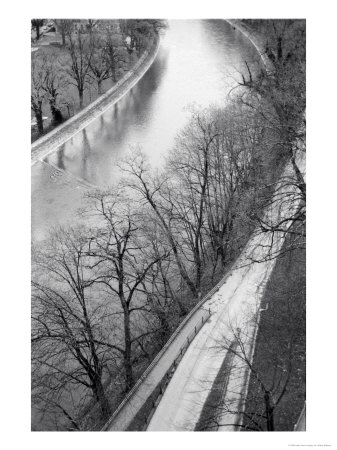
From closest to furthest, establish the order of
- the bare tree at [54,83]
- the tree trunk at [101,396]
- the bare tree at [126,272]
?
the tree trunk at [101,396] < the bare tree at [126,272] < the bare tree at [54,83]

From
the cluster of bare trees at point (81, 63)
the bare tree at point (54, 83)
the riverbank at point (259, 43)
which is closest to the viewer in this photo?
the riverbank at point (259, 43)

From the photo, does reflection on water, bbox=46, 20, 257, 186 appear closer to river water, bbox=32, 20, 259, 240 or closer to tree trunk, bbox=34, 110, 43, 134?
river water, bbox=32, 20, 259, 240

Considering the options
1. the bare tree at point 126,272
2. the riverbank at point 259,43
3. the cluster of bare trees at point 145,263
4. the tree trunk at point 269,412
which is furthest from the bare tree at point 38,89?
the tree trunk at point 269,412

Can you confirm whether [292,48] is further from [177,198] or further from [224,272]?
[224,272]

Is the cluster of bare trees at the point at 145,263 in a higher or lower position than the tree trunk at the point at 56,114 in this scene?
lower

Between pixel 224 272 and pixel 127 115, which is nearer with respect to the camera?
pixel 224 272

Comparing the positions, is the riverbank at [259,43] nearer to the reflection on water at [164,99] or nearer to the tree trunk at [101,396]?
the reflection on water at [164,99]

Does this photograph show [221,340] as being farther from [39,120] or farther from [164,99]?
[39,120]
